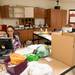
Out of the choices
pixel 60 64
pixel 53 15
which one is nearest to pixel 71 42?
pixel 60 64

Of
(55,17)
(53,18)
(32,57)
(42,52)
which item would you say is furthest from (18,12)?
(32,57)

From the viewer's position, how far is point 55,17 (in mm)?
7199

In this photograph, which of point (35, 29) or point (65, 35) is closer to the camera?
point (65, 35)

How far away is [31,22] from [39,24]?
475mm

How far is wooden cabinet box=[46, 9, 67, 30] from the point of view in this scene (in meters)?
7.11

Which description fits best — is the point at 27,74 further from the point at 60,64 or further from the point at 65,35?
the point at 65,35

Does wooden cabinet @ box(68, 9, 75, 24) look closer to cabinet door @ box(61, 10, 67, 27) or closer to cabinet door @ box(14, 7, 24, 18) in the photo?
cabinet door @ box(61, 10, 67, 27)

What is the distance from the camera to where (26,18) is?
687 cm

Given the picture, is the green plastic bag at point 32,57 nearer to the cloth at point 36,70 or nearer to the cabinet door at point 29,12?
the cloth at point 36,70

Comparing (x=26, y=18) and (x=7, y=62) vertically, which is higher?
(x=26, y=18)

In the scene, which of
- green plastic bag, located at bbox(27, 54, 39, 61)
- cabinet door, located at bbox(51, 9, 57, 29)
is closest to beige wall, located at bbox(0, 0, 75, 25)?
cabinet door, located at bbox(51, 9, 57, 29)

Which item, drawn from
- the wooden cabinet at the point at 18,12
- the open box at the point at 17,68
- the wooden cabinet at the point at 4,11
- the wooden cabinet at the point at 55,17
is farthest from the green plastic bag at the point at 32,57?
the wooden cabinet at the point at 55,17

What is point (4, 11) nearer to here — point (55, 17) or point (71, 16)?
point (55, 17)

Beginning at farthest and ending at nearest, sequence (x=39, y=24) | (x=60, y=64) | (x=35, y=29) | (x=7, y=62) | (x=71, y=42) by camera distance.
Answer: (x=39, y=24) → (x=35, y=29) → (x=60, y=64) → (x=71, y=42) → (x=7, y=62)
